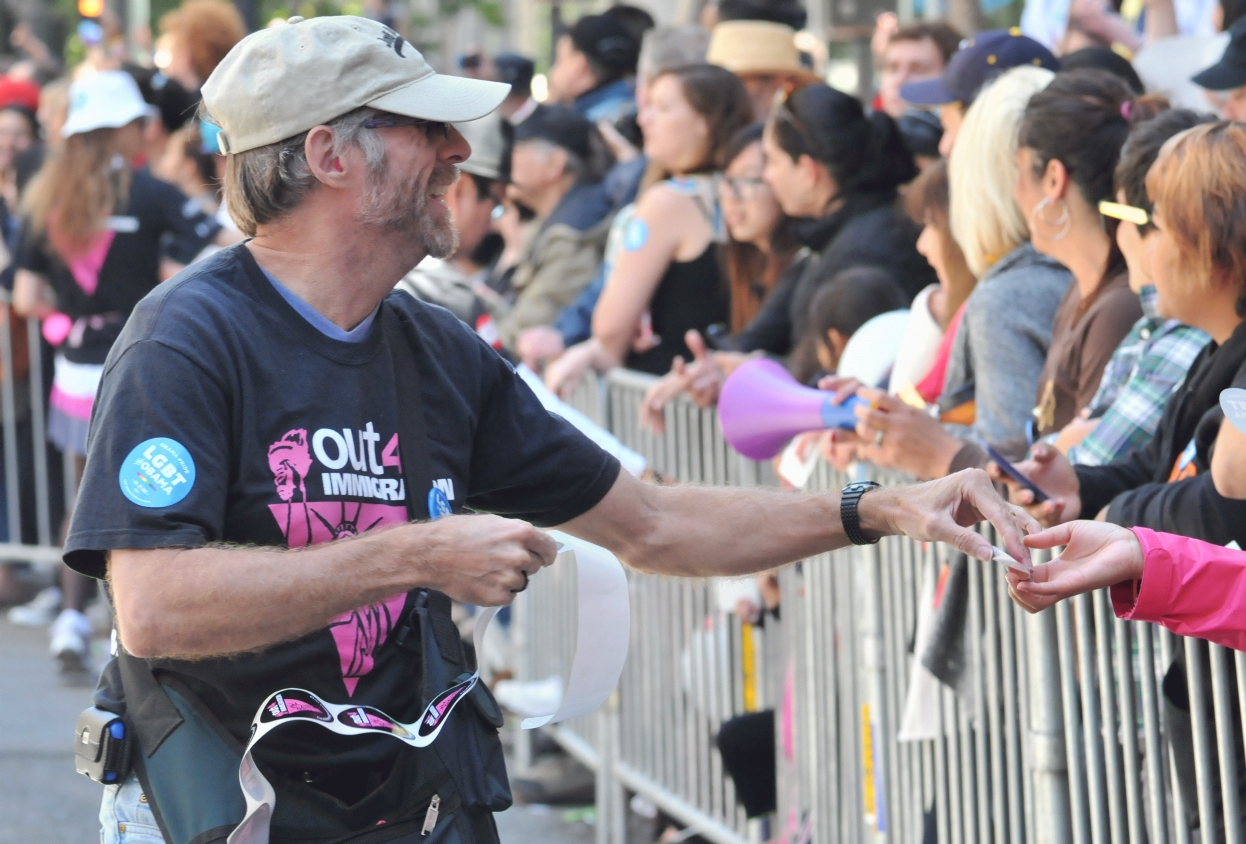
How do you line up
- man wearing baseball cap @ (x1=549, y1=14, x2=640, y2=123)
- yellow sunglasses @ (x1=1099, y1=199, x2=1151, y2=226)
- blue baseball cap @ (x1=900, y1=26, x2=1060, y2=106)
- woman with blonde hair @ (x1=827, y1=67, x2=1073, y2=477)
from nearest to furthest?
yellow sunglasses @ (x1=1099, y1=199, x2=1151, y2=226), woman with blonde hair @ (x1=827, y1=67, x2=1073, y2=477), blue baseball cap @ (x1=900, y1=26, x2=1060, y2=106), man wearing baseball cap @ (x1=549, y1=14, x2=640, y2=123)

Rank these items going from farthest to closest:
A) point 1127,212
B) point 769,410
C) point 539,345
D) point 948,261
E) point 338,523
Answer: point 539,345
point 948,261
point 769,410
point 1127,212
point 338,523

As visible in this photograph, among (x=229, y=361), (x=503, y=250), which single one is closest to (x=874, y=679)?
(x=229, y=361)

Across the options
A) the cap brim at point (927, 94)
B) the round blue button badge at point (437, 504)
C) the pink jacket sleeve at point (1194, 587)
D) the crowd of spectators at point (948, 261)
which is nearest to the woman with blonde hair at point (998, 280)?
the crowd of spectators at point (948, 261)

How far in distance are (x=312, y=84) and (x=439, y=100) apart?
217mm

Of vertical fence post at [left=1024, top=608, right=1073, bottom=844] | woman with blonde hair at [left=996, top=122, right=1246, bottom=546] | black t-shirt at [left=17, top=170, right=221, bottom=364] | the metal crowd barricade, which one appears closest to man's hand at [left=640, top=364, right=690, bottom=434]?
woman with blonde hair at [left=996, top=122, right=1246, bottom=546]

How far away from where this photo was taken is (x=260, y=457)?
8.39 feet

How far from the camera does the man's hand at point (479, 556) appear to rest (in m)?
2.36

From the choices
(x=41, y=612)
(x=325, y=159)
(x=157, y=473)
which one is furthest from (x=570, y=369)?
(x=41, y=612)

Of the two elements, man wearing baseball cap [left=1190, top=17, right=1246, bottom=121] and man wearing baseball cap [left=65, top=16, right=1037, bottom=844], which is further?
man wearing baseball cap [left=1190, top=17, right=1246, bottom=121]

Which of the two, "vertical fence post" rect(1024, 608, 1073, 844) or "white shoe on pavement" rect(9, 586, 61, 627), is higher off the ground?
"white shoe on pavement" rect(9, 586, 61, 627)

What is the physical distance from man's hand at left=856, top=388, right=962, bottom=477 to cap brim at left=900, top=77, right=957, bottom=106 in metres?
1.62

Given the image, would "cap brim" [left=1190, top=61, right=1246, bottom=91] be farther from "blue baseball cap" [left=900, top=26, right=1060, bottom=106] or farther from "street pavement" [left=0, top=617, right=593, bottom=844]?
"street pavement" [left=0, top=617, right=593, bottom=844]

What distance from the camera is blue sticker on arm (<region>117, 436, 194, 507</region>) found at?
7.86 feet

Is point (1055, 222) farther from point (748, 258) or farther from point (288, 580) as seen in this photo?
point (288, 580)
